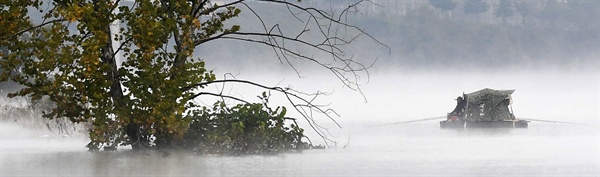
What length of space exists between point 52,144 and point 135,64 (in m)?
6.17

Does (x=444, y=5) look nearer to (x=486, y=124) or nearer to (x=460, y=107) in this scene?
(x=460, y=107)

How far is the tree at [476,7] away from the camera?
10338cm

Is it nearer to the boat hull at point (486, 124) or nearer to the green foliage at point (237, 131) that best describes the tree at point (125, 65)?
the green foliage at point (237, 131)

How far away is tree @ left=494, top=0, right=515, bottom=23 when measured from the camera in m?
104

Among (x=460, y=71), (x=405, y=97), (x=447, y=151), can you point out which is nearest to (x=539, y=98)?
(x=405, y=97)

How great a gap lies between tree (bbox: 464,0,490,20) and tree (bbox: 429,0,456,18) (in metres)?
1.02

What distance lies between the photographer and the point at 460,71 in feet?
310

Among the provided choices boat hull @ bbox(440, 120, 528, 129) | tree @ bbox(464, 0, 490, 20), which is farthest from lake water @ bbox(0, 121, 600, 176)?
tree @ bbox(464, 0, 490, 20)

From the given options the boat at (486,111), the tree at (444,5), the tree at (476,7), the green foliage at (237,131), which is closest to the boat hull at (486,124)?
the boat at (486,111)

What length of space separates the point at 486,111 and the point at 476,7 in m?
68.8

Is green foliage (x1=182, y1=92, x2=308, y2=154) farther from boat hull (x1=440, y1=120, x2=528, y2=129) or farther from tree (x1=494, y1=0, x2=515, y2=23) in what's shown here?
tree (x1=494, y1=0, x2=515, y2=23)

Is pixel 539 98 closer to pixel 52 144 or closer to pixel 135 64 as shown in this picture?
pixel 52 144

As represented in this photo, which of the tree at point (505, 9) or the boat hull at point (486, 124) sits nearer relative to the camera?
the boat hull at point (486, 124)

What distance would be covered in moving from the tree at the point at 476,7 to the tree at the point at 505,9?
2.89ft
